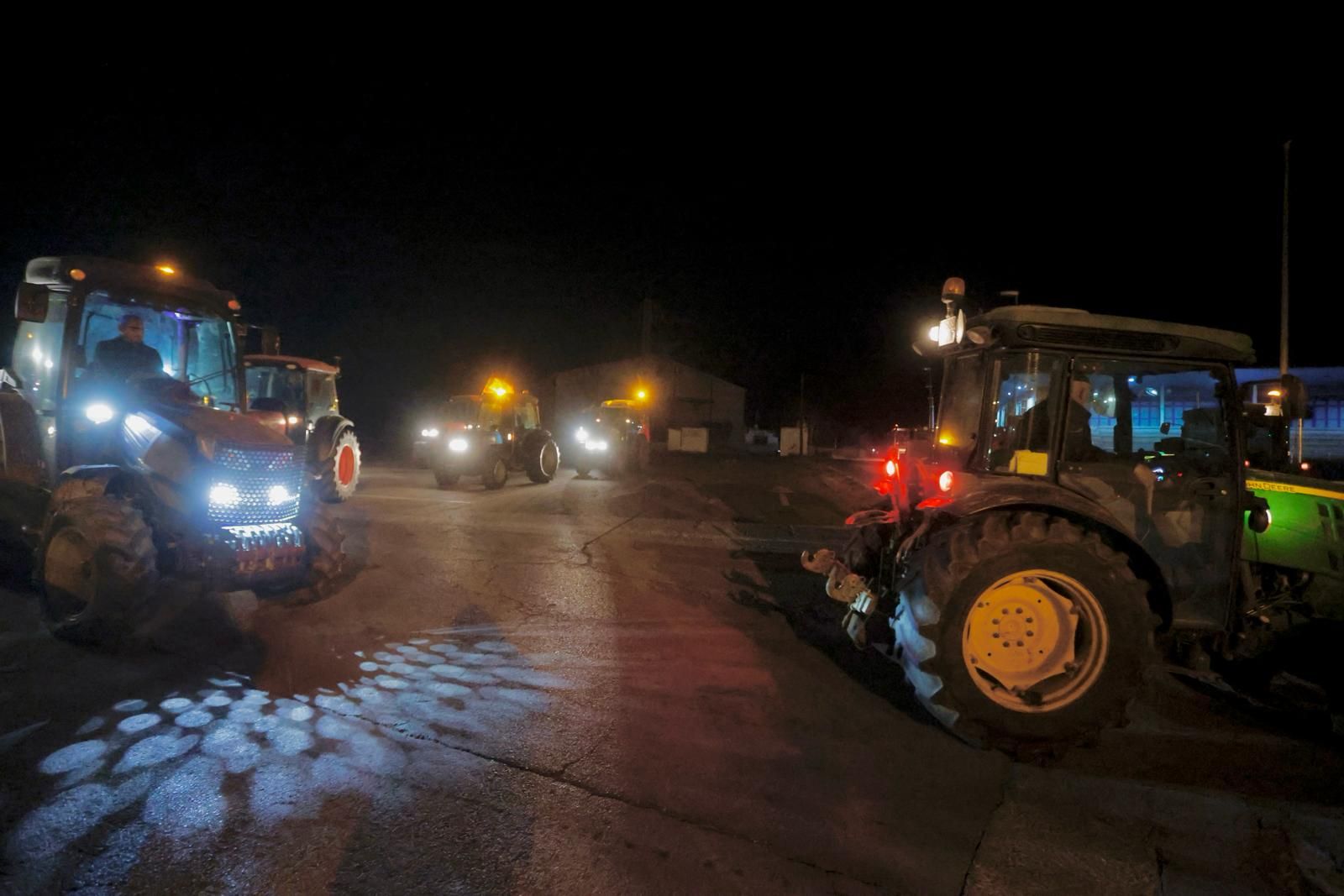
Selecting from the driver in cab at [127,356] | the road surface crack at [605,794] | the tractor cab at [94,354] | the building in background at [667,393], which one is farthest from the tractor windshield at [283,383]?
the building in background at [667,393]

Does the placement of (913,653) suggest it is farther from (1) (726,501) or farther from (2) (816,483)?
(2) (816,483)

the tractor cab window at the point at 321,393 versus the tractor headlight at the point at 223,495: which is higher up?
the tractor cab window at the point at 321,393

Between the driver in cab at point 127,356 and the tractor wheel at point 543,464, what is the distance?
1253 centimetres

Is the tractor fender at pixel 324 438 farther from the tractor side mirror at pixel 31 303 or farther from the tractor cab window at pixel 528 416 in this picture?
the tractor cab window at pixel 528 416

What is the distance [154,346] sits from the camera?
24.2 feet

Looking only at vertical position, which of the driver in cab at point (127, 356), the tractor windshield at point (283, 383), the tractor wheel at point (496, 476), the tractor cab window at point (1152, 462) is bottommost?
the tractor wheel at point (496, 476)

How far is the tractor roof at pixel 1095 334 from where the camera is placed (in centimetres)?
479

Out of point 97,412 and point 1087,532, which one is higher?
point 97,412

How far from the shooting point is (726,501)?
16531 millimetres

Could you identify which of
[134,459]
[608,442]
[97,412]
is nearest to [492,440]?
[608,442]

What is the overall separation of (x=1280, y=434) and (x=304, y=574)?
749 centimetres

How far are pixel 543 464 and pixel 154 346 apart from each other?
1232cm

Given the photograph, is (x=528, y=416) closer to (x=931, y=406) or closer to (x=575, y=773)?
(x=931, y=406)

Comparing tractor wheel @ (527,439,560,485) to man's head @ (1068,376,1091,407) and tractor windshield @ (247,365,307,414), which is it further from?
man's head @ (1068,376,1091,407)
